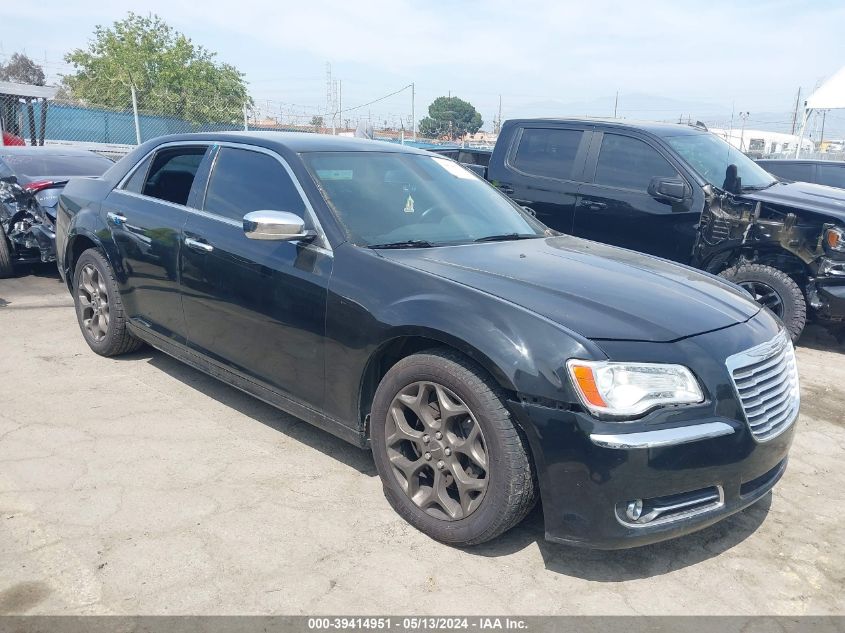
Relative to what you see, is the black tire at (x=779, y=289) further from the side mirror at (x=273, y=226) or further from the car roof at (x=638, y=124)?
the side mirror at (x=273, y=226)

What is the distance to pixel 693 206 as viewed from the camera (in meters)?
6.12

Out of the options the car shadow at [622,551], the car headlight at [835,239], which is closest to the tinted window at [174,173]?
the car shadow at [622,551]

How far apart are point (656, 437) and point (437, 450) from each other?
0.88 m

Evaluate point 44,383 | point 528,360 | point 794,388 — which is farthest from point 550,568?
point 44,383

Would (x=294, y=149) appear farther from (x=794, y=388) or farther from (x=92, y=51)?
(x=92, y=51)

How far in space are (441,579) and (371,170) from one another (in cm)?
215

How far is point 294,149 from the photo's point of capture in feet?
12.3

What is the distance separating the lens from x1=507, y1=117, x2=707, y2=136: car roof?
6594 millimetres

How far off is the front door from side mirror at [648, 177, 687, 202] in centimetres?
365

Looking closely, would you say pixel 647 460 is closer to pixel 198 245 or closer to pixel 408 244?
pixel 408 244

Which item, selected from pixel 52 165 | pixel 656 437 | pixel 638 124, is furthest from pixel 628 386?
pixel 52 165

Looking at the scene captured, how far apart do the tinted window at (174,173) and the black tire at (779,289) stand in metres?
4.58

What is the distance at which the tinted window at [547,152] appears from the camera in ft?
22.4

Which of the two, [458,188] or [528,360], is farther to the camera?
[458,188]
